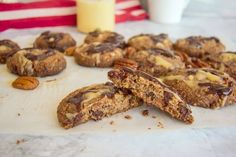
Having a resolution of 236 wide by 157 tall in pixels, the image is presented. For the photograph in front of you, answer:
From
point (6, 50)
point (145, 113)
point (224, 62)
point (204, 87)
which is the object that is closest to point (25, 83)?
point (6, 50)

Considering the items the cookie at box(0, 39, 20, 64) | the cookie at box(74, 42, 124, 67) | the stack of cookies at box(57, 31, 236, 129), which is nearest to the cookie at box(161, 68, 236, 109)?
the stack of cookies at box(57, 31, 236, 129)

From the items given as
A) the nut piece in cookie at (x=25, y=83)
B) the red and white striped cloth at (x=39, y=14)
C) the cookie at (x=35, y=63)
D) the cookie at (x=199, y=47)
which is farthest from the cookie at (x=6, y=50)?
the cookie at (x=199, y=47)

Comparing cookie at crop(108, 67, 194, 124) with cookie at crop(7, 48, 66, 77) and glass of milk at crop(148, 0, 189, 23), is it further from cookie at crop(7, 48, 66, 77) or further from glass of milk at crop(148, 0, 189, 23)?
glass of milk at crop(148, 0, 189, 23)

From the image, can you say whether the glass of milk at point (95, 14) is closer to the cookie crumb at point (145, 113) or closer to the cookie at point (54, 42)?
the cookie at point (54, 42)

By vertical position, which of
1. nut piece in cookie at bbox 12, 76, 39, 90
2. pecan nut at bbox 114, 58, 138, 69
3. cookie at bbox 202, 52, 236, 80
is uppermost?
cookie at bbox 202, 52, 236, 80

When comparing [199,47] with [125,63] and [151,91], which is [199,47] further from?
[151,91]

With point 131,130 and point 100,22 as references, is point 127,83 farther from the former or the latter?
point 100,22
